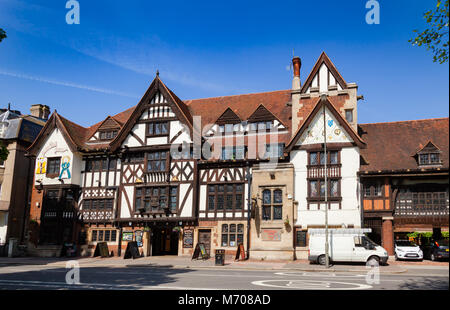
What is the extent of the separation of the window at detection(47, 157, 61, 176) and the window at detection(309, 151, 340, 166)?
21.1 m

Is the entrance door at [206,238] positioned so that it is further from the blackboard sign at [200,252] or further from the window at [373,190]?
the window at [373,190]

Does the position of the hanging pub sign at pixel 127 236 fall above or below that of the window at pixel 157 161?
below

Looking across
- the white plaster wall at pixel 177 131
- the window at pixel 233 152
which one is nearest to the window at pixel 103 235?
the white plaster wall at pixel 177 131

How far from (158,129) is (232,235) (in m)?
Result: 10.3

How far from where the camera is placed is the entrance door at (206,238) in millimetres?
28922

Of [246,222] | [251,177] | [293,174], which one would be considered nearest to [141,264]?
[246,222]

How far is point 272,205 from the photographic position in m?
27.8

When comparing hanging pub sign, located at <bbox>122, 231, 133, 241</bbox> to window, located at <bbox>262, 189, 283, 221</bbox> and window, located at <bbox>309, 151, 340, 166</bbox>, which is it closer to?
window, located at <bbox>262, 189, 283, 221</bbox>

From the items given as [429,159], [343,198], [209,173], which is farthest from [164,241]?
[429,159]

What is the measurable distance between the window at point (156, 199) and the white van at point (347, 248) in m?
11.4

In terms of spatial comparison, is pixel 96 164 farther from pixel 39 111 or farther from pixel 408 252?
pixel 408 252

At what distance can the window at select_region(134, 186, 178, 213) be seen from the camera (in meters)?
29.8

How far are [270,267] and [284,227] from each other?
5.46 m

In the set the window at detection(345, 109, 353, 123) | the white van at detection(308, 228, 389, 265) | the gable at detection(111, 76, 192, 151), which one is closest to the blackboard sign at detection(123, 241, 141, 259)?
the gable at detection(111, 76, 192, 151)
